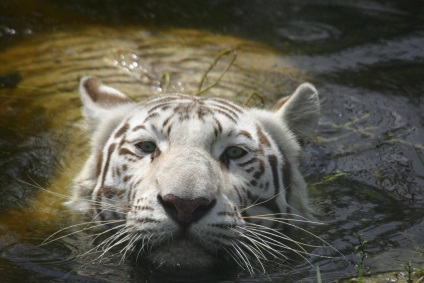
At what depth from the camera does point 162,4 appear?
787cm

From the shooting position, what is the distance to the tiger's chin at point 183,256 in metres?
3.49

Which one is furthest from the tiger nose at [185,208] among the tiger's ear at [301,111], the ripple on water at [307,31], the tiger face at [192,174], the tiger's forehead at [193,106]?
the ripple on water at [307,31]

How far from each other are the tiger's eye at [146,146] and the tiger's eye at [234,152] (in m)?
0.34

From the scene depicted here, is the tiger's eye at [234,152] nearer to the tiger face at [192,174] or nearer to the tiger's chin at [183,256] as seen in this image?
the tiger face at [192,174]

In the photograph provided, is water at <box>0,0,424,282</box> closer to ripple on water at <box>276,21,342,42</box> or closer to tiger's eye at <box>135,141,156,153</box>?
ripple on water at <box>276,21,342,42</box>

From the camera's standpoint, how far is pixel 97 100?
186 inches

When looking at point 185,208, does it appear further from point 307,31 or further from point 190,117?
point 307,31

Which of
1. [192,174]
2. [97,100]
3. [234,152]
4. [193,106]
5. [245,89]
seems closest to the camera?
[192,174]

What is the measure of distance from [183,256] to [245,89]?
276 cm

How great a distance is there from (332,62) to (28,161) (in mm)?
2809

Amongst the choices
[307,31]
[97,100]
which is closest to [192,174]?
[97,100]

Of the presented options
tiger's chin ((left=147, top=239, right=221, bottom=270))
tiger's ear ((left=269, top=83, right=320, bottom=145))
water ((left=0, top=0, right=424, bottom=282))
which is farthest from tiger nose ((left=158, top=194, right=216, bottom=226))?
tiger's ear ((left=269, top=83, right=320, bottom=145))

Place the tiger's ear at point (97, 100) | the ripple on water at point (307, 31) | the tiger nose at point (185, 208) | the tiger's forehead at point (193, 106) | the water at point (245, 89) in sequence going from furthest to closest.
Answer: the ripple on water at point (307, 31) → the tiger's ear at point (97, 100) → the water at point (245, 89) → the tiger's forehead at point (193, 106) → the tiger nose at point (185, 208)

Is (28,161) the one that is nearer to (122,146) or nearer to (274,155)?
(122,146)
